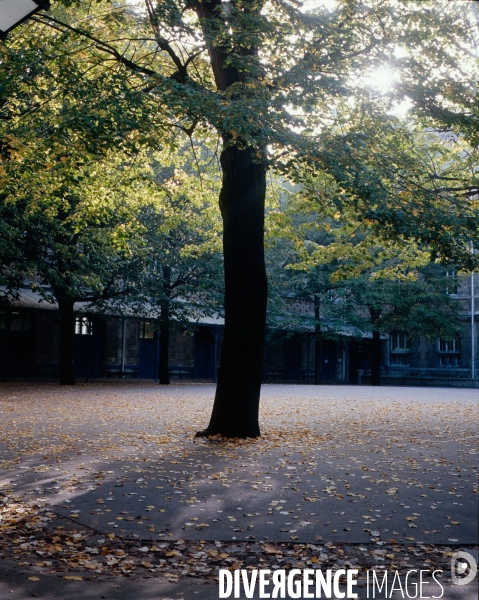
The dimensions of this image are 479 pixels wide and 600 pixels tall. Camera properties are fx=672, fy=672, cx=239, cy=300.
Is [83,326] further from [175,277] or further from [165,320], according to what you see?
[165,320]


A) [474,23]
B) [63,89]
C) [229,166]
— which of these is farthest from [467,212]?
[63,89]

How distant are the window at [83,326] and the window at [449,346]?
82.9ft

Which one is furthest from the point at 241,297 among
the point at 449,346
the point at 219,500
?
the point at 449,346

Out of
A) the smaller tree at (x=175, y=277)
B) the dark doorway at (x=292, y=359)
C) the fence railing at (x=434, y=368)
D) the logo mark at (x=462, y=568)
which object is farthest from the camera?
the dark doorway at (x=292, y=359)

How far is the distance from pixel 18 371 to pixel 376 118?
24925mm

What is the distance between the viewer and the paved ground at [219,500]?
17.9 feet

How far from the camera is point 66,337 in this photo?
92.2 ft

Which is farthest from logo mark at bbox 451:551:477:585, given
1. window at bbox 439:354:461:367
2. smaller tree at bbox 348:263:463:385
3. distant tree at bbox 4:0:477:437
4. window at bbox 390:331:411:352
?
window at bbox 390:331:411:352

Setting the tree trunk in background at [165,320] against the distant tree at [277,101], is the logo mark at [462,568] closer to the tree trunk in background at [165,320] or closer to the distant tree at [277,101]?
the distant tree at [277,101]

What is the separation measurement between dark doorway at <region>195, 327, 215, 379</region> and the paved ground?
2697cm

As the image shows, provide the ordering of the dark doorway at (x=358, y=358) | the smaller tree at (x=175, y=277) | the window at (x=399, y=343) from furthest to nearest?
the window at (x=399, y=343) → the dark doorway at (x=358, y=358) → the smaller tree at (x=175, y=277)

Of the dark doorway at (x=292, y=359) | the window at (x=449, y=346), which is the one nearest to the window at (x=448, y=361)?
the window at (x=449, y=346)

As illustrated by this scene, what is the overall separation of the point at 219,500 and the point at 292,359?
4010 centimetres

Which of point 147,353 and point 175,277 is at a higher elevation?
point 175,277
